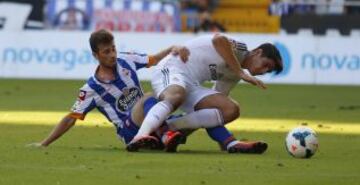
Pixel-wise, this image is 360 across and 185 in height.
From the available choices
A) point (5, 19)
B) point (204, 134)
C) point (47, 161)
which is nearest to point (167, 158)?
point (47, 161)

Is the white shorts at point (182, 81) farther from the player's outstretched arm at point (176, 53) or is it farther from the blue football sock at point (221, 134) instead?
the blue football sock at point (221, 134)

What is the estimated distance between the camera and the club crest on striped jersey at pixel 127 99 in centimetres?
1166

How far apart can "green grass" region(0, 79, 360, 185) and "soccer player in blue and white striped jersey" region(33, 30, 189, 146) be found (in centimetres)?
27

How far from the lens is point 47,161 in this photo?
1009 cm

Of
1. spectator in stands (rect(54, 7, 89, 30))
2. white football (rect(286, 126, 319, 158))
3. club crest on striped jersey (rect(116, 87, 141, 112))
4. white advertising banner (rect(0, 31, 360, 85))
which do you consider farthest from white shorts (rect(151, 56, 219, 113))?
spectator in stands (rect(54, 7, 89, 30))

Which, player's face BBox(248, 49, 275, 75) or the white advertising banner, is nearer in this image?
player's face BBox(248, 49, 275, 75)

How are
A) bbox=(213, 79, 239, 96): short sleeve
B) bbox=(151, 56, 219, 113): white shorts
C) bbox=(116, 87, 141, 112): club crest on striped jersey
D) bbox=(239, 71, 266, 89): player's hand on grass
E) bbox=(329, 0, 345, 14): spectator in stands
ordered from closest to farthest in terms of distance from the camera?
1. bbox=(239, 71, 266, 89): player's hand on grass
2. bbox=(151, 56, 219, 113): white shorts
3. bbox=(116, 87, 141, 112): club crest on striped jersey
4. bbox=(213, 79, 239, 96): short sleeve
5. bbox=(329, 0, 345, 14): spectator in stands

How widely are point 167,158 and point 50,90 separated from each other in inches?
532

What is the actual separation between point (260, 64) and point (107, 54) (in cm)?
152

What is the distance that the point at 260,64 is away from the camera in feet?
37.2

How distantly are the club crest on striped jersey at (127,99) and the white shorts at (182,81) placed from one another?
0.73ft

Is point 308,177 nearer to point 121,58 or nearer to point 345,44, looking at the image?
point 121,58

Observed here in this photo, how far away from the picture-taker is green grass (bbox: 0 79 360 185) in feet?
29.9

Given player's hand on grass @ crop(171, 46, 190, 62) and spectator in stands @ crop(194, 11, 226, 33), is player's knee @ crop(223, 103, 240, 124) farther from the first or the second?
spectator in stands @ crop(194, 11, 226, 33)
